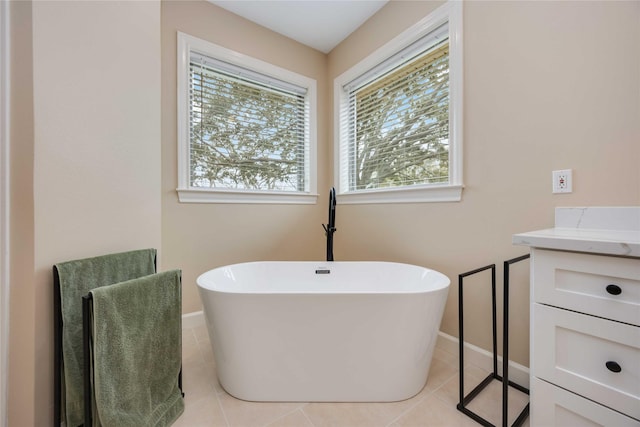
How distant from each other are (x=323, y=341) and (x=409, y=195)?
121cm

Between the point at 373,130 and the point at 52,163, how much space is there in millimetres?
2085

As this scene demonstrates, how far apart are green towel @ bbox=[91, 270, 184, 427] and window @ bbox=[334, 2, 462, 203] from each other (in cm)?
166

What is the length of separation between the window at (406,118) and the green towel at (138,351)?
1659 millimetres

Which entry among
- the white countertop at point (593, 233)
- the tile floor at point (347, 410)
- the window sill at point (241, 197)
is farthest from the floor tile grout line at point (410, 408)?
the window sill at point (241, 197)

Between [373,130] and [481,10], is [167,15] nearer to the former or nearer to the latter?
[373,130]

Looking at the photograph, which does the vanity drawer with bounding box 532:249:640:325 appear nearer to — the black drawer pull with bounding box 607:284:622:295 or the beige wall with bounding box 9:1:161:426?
the black drawer pull with bounding box 607:284:622:295

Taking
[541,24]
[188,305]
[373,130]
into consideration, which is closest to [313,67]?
[373,130]

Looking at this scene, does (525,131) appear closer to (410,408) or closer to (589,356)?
(589,356)

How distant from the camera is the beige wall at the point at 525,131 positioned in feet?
3.72

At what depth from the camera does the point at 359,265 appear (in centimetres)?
201

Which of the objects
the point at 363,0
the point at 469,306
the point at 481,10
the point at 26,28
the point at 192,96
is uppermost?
the point at 363,0

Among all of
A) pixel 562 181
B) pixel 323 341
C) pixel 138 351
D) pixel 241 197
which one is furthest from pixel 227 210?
pixel 562 181

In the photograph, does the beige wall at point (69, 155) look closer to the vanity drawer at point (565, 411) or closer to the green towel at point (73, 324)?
the green towel at point (73, 324)

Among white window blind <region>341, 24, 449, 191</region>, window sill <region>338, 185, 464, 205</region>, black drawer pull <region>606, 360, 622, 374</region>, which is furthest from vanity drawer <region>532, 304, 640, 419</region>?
white window blind <region>341, 24, 449, 191</region>
